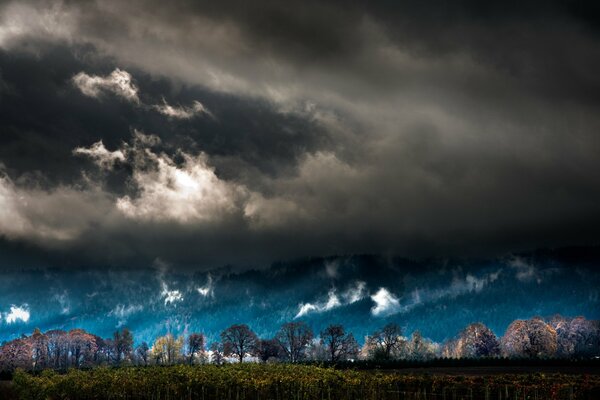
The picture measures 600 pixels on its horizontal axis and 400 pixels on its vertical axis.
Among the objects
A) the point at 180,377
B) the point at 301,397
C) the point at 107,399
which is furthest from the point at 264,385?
the point at 107,399

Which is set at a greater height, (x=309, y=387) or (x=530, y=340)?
(x=530, y=340)

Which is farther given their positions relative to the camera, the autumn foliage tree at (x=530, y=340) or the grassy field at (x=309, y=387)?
the autumn foliage tree at (x=530, y=340)

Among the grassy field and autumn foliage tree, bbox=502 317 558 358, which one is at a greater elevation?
autumn foliage tree, bbox=502 317 558 358

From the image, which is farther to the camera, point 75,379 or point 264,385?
point 75,379

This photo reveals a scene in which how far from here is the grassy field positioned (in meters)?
49.5

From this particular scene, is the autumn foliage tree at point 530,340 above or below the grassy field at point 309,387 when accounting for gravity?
above

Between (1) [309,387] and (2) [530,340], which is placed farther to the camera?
(2) [530,340]

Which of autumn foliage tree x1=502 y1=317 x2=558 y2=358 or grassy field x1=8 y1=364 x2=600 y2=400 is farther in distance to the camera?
autumn foliage tree x1=502 y1=317 x2=558 y2=358

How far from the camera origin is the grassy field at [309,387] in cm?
4948

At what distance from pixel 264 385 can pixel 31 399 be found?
2651cm

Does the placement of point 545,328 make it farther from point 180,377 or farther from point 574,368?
point 180,377

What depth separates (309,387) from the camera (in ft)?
170

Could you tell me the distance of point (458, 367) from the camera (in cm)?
12338

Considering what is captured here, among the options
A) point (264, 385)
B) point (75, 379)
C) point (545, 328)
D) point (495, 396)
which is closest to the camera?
point (264, 385)
